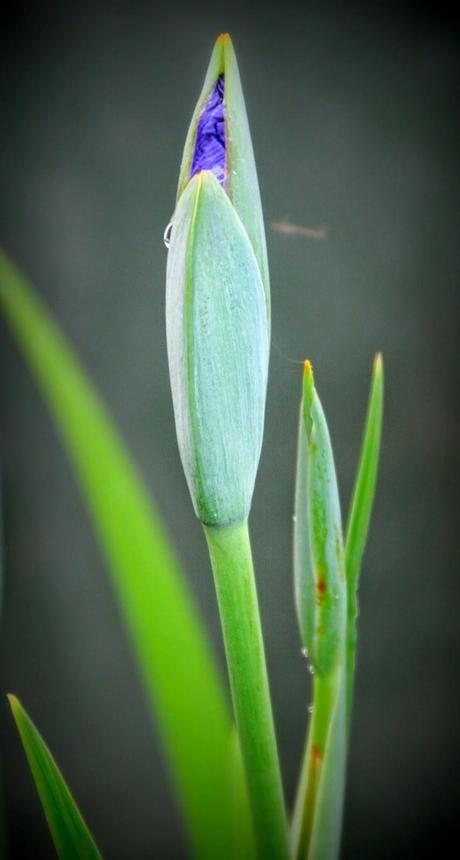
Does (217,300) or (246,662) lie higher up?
(217,300)

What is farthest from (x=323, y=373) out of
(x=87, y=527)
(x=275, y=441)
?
(x=87, y=527)

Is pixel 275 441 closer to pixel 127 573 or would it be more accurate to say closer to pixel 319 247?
pixel 319 247

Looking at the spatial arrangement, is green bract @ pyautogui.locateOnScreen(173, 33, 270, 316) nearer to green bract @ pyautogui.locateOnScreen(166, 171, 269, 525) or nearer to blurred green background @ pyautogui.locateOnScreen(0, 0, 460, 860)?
green bract @ pyautogui.locateOnScreen(166, 171, 269, 525)

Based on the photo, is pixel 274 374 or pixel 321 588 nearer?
pixel 321 588

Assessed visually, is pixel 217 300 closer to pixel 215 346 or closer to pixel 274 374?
pixel 215 346

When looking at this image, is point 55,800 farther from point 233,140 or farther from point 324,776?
point 233,140

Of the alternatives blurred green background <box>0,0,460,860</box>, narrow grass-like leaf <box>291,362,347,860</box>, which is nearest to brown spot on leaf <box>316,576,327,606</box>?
narrow grass-like leaf <box>291,362,347,860</box>

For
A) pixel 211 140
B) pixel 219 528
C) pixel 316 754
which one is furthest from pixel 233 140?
pixel 316 754
